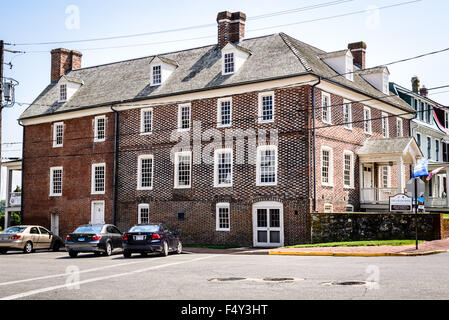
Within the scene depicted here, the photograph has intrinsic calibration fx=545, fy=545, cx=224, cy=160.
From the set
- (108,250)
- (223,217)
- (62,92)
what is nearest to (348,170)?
(223,217)

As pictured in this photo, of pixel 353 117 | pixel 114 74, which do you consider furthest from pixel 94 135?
pixel 353 117

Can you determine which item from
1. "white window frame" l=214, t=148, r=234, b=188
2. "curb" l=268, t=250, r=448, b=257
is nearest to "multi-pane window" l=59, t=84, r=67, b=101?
"white window frame" l=214, t=148, r=234, b=188

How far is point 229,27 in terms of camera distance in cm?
3341

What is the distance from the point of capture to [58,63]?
41719 millimetres

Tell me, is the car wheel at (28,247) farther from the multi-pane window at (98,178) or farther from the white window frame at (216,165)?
the white window frame at (216,165)

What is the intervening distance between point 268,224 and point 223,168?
13.6ft

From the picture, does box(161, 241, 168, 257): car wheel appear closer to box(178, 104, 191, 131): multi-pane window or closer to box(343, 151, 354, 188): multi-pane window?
box(178, 104, 191, 131): multi-pane window

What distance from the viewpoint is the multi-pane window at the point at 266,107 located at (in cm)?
2811

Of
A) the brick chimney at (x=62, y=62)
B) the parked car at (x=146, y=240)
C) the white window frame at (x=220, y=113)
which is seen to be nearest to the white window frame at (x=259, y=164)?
the white window frame at (x=220, y=113)

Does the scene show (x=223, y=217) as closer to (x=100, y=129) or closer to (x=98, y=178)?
(x=98, y=178)

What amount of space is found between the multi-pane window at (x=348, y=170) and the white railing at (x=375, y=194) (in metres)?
1.09

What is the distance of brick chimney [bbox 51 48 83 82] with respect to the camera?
137 ft

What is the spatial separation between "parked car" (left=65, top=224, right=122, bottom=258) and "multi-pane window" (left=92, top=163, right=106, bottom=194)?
996 cm

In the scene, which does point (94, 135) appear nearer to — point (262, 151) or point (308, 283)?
point (262, 151)
